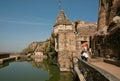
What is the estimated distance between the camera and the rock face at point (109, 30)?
13720 mm

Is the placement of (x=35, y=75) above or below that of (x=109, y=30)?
below

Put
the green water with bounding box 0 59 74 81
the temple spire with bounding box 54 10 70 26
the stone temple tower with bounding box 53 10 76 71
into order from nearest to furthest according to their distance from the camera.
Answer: the green water with bounding box 0 59 74 81
the stone temple tower with bounding box 53 10 76 71
the temple spire with bounding box 54 10 70 26

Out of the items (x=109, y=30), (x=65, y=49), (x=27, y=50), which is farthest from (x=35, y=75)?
(x=27, y=50)

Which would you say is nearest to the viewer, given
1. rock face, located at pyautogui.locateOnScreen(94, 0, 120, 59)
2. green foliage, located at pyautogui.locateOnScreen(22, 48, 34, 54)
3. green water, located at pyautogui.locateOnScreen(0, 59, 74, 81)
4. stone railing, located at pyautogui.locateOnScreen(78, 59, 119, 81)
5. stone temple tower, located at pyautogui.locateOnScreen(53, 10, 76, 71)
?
stone railing, located at pyautogui.locateOnScreen(78, 59, 119, 81)

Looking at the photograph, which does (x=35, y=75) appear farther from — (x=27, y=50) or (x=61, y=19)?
(x=27, y=50)

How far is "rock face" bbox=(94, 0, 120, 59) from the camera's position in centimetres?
1372

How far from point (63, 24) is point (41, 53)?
16583mm

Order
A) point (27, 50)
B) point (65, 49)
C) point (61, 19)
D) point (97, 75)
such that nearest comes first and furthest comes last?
1. point (97, 75)
2. point (65, 49)
3. point (61, 19)
4. point (27, 50)

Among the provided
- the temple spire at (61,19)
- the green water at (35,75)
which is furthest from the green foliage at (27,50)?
the green water at (35,75)

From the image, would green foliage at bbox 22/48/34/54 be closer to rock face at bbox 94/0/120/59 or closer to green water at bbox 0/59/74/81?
green water at bbox 0/59/74/81

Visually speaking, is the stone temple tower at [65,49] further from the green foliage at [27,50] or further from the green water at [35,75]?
the green foliage at [27,50]

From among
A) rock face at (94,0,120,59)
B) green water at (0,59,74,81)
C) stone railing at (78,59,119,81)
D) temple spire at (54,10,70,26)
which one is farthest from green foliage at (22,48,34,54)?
stone railing at (78,59,119,81)

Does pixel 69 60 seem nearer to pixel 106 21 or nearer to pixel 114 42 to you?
pixel 106 21

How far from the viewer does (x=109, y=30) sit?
53.1ft
